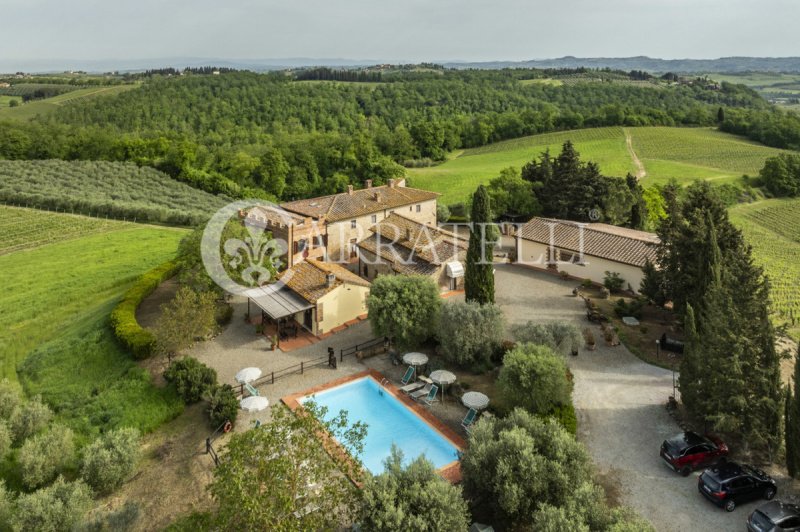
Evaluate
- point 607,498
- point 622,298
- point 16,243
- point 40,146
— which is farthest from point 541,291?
point 40,146

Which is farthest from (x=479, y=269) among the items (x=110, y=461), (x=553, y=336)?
(x=110, y=461)

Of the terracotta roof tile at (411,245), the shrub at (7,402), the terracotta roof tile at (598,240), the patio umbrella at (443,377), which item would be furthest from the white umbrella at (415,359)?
the terracotta roof tile at (598,240)

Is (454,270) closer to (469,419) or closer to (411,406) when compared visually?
(411,406)

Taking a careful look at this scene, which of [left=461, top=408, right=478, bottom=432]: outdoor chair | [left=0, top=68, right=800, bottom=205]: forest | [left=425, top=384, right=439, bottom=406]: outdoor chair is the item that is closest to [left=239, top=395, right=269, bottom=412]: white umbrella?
[left=425, top=384, right=439, bottom=406]: outdoor chair

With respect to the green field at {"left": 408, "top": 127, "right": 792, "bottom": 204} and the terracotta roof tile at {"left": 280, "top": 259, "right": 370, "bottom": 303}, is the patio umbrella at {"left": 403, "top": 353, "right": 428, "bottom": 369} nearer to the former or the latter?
the terracotta roof tile at {"left": 280, "top": 259, "right": 370, "bottom": 303}

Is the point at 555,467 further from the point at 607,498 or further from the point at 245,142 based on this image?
the point at 245,142

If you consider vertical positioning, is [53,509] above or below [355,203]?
below
